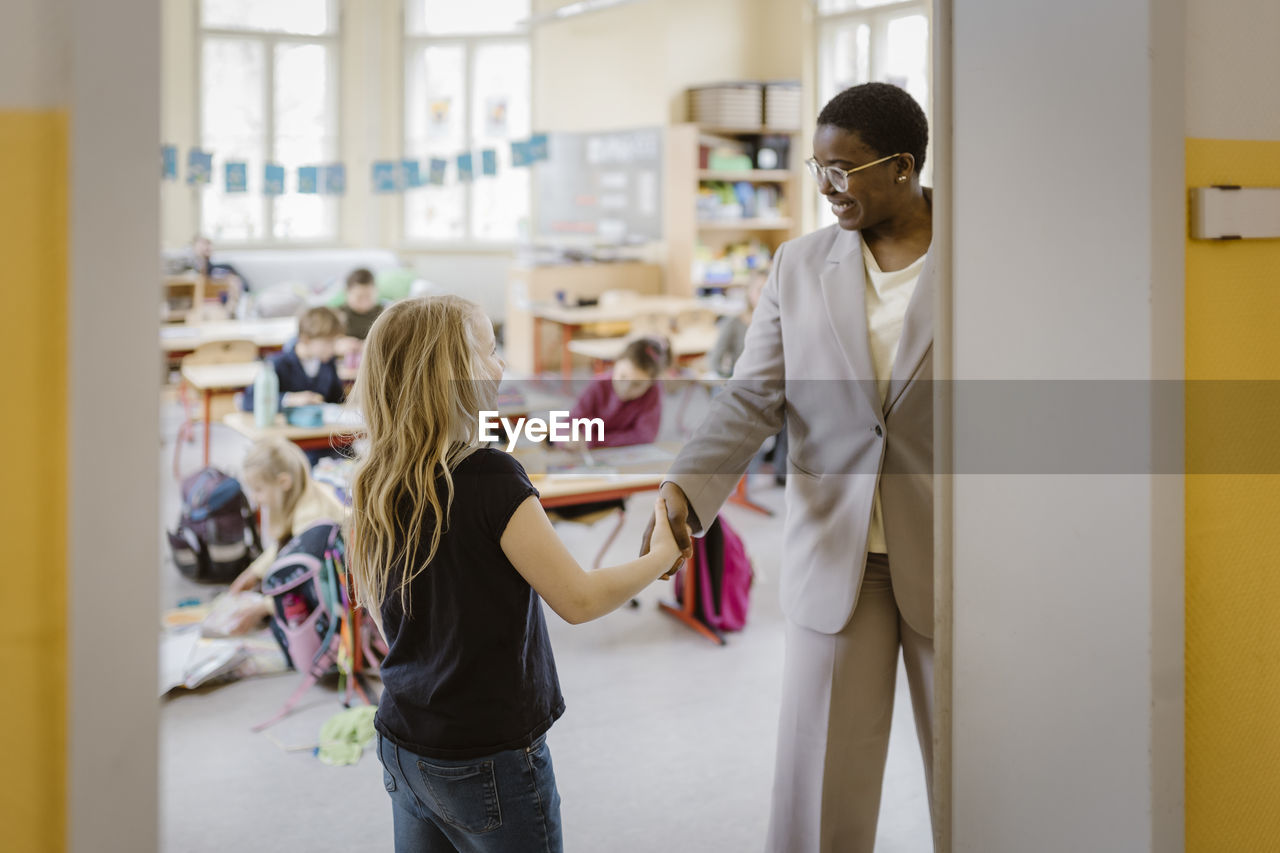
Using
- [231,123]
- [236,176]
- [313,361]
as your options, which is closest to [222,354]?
[313,361]

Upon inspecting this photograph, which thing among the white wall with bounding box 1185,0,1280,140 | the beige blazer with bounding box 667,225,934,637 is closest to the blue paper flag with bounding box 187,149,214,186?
the beige blazer with bounding box 667,225,934,637

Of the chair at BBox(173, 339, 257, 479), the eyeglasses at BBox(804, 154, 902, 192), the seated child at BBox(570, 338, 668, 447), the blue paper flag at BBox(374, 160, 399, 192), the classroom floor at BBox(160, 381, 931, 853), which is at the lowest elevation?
the classroom floor at BBox(160, 381, 931, 853)

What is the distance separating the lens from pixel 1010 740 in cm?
173

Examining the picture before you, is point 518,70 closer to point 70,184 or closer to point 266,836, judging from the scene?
point 266,836

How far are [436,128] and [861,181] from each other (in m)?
11.4

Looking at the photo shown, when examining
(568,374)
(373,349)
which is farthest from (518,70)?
(373,349)

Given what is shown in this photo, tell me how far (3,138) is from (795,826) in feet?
5.87

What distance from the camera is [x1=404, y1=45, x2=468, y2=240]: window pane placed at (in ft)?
41.7

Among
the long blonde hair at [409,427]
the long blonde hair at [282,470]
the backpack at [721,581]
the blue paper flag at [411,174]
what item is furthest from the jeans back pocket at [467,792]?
the blue paper flag at [411,174]

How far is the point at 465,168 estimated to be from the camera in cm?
1145

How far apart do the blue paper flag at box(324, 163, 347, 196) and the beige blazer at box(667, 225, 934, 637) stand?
385 inches

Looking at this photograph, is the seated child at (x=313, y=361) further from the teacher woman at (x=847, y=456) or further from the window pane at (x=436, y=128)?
the window pane at (x=436, y=128)

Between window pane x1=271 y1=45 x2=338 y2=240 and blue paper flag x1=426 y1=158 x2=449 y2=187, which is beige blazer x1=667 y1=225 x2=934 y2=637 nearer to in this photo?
blue paper flag x1=426 y1=158 x2=449 y2=187

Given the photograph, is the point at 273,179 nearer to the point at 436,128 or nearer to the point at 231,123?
the point at 231,123
